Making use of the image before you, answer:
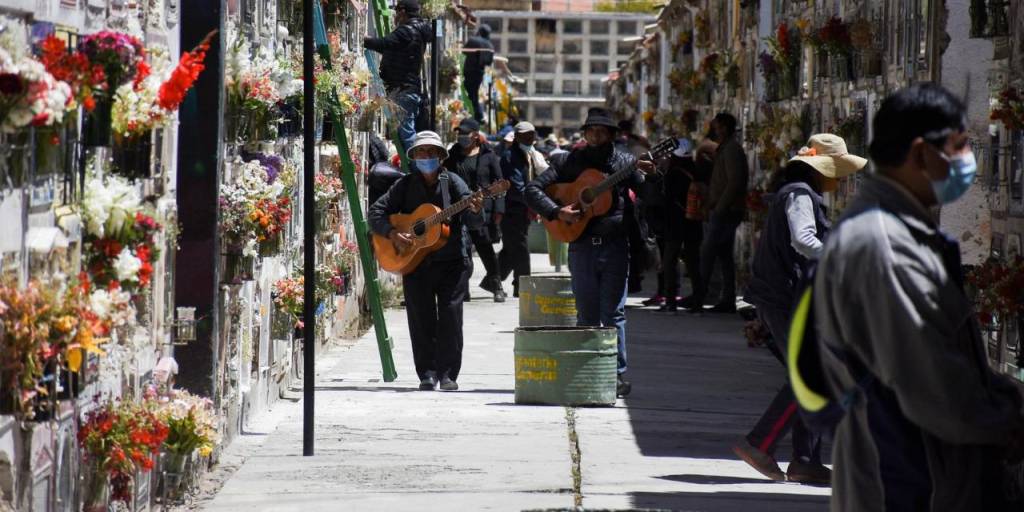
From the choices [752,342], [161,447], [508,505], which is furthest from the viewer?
[752,342]

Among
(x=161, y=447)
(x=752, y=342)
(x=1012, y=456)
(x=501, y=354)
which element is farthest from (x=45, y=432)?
(x=501, y=354)

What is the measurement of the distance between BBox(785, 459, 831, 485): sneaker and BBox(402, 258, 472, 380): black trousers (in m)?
3.83

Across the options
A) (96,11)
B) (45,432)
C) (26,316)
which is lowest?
(45,432)

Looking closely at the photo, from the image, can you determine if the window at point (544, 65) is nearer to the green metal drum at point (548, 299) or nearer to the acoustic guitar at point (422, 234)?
the green metal drum at point (548, 299)

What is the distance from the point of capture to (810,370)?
4965 mm

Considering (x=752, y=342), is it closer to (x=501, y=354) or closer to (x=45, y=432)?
(x=45, y=432)

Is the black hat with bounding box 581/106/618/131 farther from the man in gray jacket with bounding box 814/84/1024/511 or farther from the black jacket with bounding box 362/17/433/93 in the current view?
the man in gray jacket with bounding box 814/84/1024/511

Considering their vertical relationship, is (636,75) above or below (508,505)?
above

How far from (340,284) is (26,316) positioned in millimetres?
8389

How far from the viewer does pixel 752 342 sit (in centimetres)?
970

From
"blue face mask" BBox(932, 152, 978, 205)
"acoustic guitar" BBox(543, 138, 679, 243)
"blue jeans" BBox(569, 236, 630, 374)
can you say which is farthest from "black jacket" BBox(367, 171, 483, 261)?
"blue face mask" BBox(932, 152, 978, 205)

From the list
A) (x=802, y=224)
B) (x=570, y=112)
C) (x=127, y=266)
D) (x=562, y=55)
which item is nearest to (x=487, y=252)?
(x=802, y=224)

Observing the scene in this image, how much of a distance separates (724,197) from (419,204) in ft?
21.4

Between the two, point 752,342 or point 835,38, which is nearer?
point 752,342
